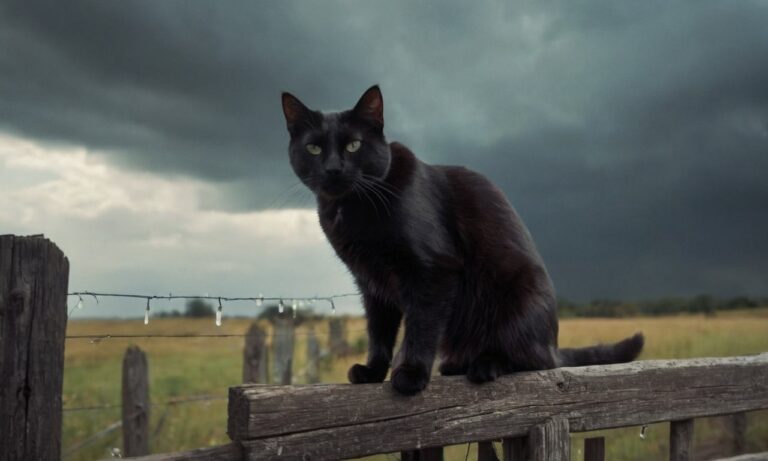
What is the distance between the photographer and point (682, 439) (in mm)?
3400

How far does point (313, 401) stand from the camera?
7.53ft

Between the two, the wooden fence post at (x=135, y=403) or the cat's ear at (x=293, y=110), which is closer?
the cat's ear at (x=293, y=110)

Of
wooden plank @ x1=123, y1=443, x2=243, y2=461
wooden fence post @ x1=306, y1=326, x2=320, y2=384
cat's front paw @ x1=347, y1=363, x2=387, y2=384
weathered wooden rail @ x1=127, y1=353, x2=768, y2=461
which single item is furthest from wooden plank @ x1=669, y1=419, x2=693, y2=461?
wooden fence post @ x1=306, y1=326, x2=320, y2=384

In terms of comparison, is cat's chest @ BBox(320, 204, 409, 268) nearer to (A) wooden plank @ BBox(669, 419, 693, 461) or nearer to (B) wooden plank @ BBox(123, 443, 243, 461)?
(B) wooden plank @ BBox(123, 443, 243, 461)

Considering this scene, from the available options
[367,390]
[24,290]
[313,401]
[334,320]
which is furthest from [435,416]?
[334,320]

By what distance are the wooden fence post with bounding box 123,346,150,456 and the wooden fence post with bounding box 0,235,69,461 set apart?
11.3 ft

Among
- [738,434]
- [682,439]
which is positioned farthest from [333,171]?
[738,434]

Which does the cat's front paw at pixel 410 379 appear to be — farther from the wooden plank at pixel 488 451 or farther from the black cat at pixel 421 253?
the wooden plank at pixel 488 451

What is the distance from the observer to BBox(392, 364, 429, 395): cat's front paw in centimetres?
250

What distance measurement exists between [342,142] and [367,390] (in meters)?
0.99

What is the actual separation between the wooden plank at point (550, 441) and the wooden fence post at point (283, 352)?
436 cm

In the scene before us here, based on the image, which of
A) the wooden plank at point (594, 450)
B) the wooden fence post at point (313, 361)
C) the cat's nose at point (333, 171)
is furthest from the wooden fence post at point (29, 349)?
the wooden fence post at point (313, 361)

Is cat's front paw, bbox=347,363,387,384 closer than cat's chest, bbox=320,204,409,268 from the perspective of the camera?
No

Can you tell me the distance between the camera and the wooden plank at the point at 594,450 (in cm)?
325
